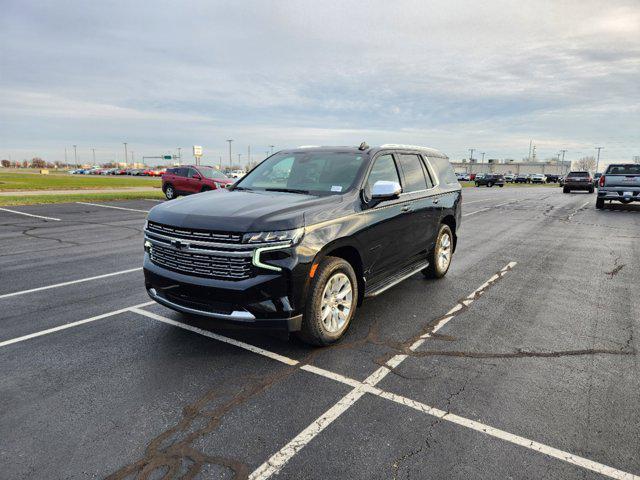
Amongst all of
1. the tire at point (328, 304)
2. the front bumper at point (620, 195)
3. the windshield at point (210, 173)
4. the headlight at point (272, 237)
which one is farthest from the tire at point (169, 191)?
the headlight at point (272, 237)

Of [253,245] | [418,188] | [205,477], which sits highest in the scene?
[418,188]

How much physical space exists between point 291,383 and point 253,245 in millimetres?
1161

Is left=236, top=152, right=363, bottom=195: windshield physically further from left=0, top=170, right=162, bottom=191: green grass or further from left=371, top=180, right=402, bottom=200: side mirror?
left=0, top=170, right=162, bottom=191: green grass

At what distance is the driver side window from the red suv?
18.1 m

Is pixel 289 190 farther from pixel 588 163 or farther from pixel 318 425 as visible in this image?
pixel 588 163

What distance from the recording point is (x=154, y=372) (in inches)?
144

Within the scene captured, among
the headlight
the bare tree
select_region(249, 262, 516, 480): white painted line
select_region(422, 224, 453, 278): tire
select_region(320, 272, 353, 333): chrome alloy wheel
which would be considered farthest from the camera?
the bare tree

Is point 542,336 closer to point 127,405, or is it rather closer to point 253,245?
point 253,245

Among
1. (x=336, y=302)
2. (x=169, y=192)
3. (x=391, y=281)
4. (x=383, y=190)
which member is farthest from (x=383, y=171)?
(x=169, y=192)

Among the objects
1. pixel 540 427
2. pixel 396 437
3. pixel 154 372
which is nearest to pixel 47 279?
pixel 154 372

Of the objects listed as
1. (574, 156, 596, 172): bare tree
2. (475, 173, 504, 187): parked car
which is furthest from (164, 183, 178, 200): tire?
(574, 156, 596, 172): bare tree

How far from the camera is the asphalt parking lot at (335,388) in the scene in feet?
8.57

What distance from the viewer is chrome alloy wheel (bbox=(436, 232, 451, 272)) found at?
6657 mm

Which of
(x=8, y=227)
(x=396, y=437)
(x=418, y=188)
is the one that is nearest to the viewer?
(x=396, y=437)
